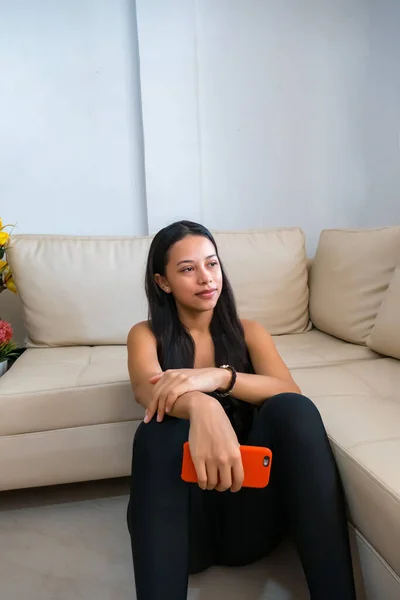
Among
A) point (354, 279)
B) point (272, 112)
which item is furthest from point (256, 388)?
point (272, 112)

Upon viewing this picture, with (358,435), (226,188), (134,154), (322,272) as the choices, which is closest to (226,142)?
(226,188)

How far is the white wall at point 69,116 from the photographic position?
2207mm

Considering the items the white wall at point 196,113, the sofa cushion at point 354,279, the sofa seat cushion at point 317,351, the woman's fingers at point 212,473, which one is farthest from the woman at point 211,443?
the white wall at point 196,113

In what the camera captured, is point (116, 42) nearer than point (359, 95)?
Yes

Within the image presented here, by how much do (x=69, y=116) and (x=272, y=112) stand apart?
3.07ft

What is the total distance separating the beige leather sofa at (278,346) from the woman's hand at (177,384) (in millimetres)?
276

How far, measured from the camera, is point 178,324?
49.5 inches

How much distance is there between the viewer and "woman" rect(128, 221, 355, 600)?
2.93 feet

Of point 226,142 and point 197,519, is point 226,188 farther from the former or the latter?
point 197,519

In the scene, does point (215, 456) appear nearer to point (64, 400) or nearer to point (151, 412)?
point (151, 412)

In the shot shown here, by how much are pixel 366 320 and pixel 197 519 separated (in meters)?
1.02

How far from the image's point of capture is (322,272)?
201 centimetres

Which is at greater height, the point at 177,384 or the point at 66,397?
the point at 177,384

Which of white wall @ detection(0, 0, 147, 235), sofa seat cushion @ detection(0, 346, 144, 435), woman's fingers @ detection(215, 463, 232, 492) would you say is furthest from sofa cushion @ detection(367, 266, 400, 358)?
white wall @ detection(0, 0, 147, 235)
